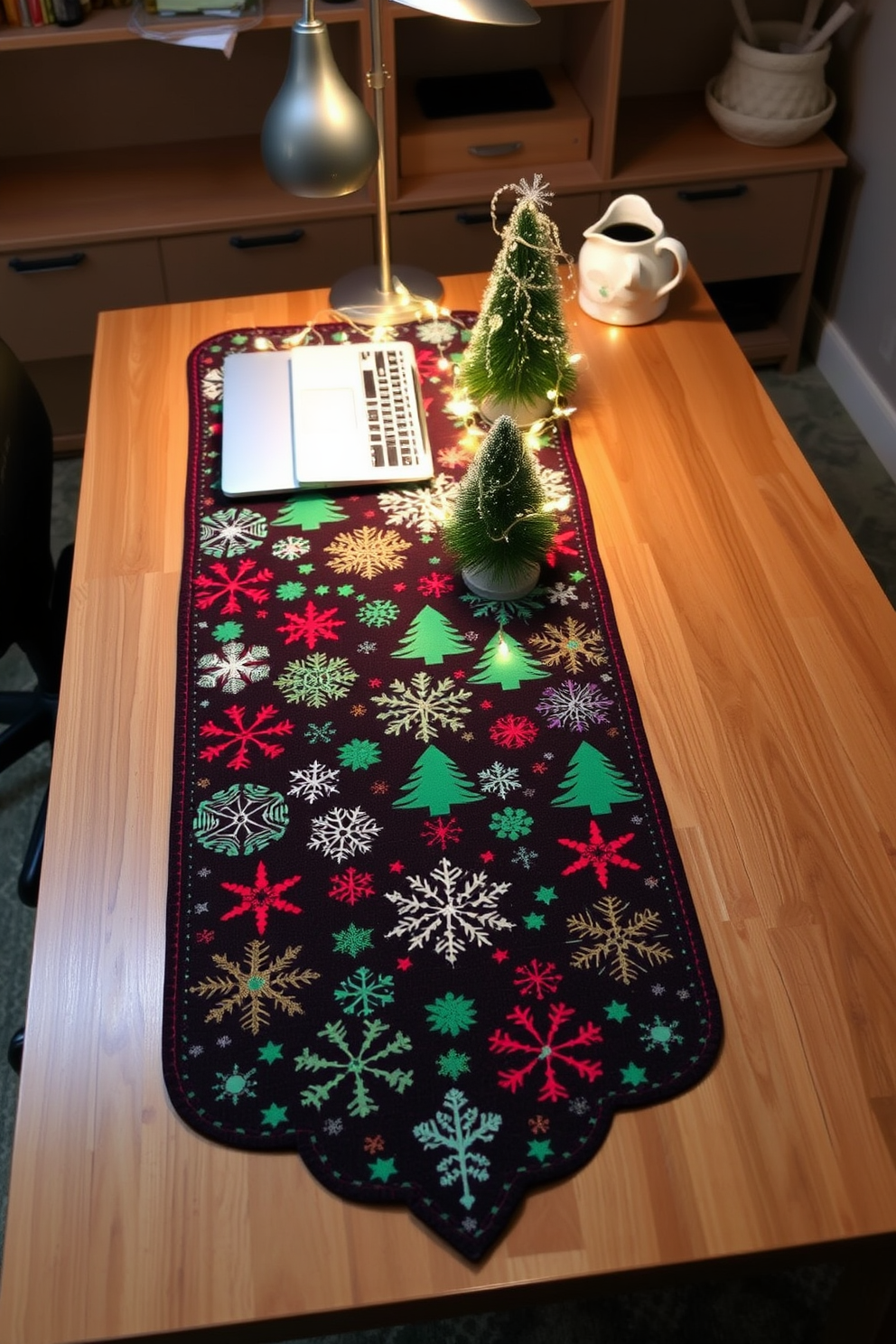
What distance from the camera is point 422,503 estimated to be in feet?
5.24

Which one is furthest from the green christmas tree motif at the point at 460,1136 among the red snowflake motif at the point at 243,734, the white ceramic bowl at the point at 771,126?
the white ceramic bowl at the point at 771,126

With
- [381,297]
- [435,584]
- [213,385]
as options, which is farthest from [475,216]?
[435,584]

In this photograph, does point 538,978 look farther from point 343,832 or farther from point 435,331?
point 435,331

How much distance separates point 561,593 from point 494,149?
1.46 meters

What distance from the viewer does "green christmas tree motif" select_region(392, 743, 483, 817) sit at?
1251 millimetres

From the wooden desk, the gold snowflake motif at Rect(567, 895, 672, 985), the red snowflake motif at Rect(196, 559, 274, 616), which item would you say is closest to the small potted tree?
the wooden desk

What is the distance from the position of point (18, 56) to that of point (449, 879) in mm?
2220

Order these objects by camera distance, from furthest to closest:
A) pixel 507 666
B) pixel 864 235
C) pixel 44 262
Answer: pixel 864 235 < pixel 44 262 < pixel 507 666

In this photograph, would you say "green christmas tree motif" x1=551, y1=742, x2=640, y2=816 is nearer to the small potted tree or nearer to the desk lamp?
the small potted tree

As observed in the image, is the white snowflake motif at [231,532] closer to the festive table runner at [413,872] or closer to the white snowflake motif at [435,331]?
the festive table runner at [413,872]

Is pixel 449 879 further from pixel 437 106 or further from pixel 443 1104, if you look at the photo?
pixel 437 106

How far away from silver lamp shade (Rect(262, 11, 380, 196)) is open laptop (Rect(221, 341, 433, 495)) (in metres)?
0.25

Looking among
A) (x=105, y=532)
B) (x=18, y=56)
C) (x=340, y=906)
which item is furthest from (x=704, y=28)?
(x=340, y=906)

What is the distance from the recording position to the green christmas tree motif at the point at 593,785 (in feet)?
4.09
